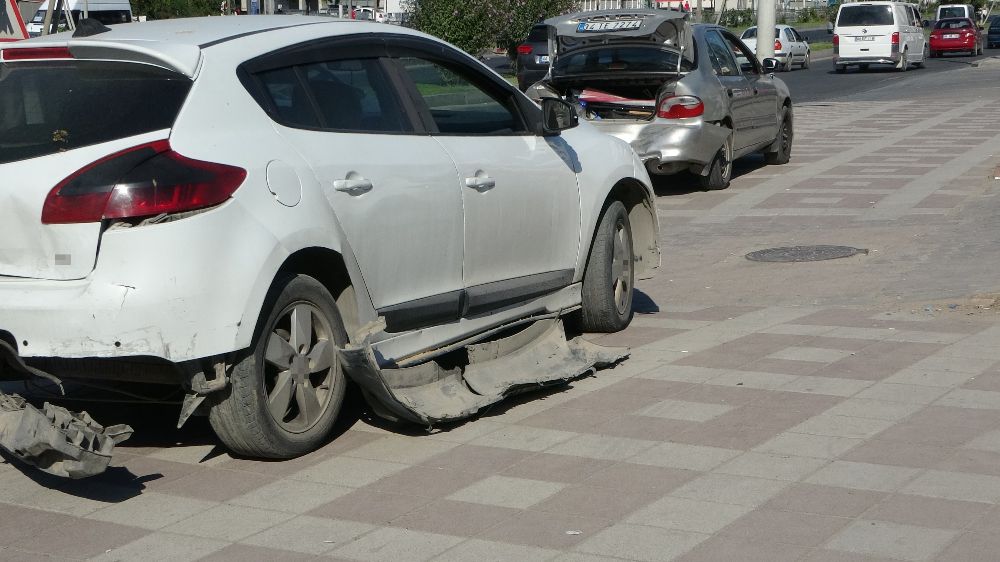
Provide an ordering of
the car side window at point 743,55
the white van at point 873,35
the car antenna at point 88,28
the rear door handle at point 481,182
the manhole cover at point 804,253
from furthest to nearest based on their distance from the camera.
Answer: the white van at point 873,35
the car side window at point 743,55
the manhole cover at point 804,253
the rear door handle at point 481,182
the car antenna at point 88,28

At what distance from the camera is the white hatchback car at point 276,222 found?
466 cm

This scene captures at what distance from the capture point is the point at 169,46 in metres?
5.10

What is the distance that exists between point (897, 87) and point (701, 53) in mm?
21012

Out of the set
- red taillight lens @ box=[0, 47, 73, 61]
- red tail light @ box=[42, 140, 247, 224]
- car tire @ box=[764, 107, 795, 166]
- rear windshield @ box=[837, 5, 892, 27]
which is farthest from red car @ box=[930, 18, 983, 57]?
red tail light @ box=[42, 140, 247, 224]

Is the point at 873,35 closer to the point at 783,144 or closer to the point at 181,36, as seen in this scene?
the point at 783,144

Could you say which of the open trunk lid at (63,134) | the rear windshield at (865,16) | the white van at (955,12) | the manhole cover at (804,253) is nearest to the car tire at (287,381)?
the open trunk lid at (63,134)

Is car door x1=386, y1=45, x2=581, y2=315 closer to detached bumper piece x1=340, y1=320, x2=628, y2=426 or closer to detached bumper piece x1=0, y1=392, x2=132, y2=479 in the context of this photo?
detached bumper piece x1=340, y1=320, x2=628, y2=426

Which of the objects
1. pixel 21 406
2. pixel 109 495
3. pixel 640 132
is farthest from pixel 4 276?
pixel 640 132

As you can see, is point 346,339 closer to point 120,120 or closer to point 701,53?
point 120,120

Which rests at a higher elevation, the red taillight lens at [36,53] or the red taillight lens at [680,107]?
the red taillight lens at [36,53]

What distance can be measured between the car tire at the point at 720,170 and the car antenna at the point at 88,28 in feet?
30.4

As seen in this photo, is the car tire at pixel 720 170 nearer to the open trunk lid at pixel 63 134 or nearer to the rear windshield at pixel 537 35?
the open trunk lid at pixel 63 134

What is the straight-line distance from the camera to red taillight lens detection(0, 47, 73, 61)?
5.15 m

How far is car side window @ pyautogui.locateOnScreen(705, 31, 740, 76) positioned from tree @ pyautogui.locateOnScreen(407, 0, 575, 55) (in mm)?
19167
